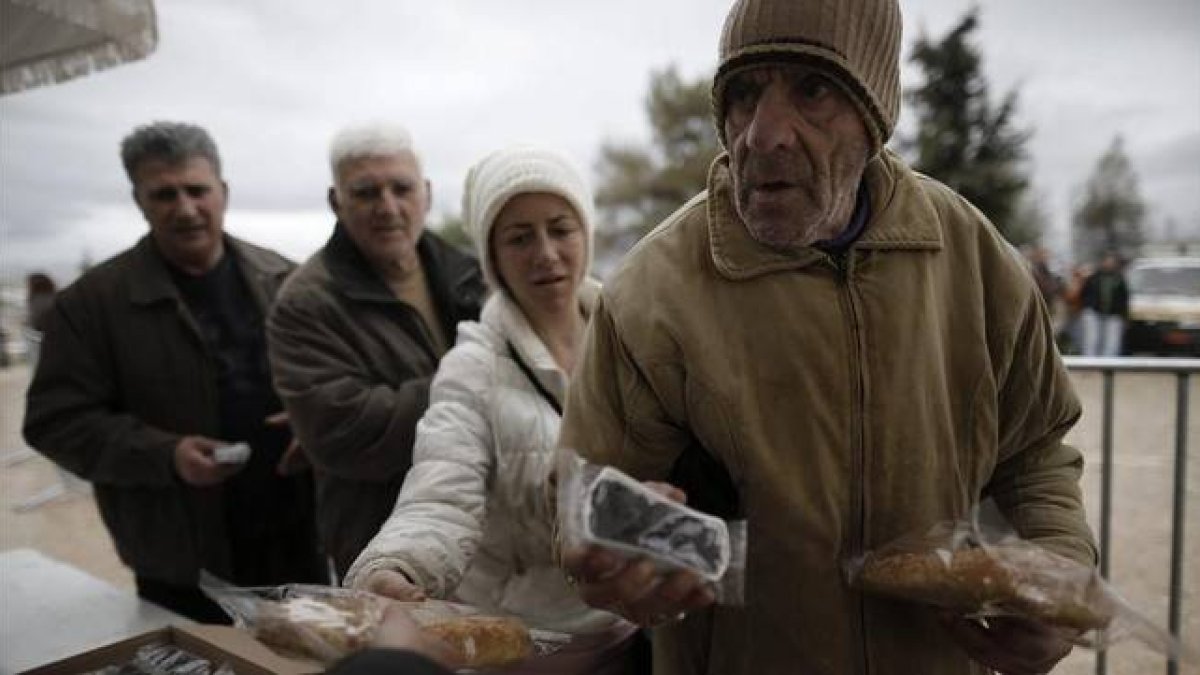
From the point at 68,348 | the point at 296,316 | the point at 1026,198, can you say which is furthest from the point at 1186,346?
the point at 1026,198

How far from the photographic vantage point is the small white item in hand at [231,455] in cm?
245

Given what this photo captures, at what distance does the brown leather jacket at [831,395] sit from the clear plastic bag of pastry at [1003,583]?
0.06 metres

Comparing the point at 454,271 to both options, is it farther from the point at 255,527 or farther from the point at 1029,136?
the point at 1029,136

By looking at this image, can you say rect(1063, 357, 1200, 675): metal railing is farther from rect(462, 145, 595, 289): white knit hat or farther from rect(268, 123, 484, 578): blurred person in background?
rect(268, 123, 484, 578): blurred person in background

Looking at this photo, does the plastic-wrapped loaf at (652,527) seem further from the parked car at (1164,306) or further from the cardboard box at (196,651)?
the parked car at (1164,306)

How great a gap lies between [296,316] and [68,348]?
3.08 ft

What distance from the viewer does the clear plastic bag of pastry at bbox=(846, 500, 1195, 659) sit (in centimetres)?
110

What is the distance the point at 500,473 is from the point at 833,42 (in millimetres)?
1047

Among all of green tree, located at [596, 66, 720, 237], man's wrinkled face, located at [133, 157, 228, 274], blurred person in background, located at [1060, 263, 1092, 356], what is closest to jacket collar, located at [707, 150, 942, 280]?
man's wrinkled face, located at [133, 157, 228, 274]

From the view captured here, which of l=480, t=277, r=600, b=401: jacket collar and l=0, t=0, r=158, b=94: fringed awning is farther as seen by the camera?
l=0, t=0, r=158, b=94: fringed awning

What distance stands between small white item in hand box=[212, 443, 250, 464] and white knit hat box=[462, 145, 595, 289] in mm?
1103

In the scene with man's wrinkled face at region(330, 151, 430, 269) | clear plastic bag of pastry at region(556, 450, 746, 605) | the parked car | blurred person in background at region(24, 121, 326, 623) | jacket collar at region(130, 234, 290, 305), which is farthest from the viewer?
the parked car

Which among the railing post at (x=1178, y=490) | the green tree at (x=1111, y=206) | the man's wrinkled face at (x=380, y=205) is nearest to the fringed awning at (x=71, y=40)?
the man's wrinkled face at (x=380, y=205)

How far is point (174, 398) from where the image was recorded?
2.70 meters
